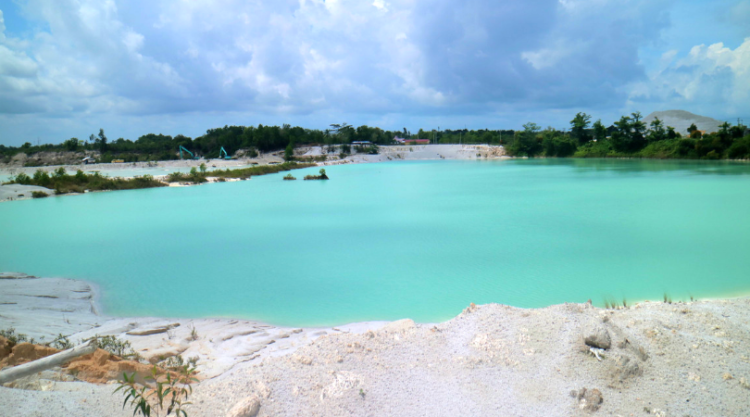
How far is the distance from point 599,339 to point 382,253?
6439 millimetres

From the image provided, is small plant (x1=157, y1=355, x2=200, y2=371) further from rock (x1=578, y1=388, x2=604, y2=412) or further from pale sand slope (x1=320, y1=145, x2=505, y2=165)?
pale sand slope (x1=320, y1=145, x2=505, y2=165)

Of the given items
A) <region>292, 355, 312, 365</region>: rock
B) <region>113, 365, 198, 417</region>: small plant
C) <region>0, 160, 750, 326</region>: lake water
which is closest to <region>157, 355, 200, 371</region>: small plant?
<region>113, 365, 198, 417</region>: small plant

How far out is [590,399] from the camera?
9.31 feet

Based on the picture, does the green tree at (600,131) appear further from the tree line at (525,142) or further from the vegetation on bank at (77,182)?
the vegetation on bank at (77,182)

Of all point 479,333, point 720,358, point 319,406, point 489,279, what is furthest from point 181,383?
point 489,279

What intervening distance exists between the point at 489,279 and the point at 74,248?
31.7 feet

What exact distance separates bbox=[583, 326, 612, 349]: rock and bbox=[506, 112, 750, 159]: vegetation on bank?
1946 inches

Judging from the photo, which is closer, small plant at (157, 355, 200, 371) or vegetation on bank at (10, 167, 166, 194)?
small plant at (157, 355, 200, 371)

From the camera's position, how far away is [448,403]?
2.92m

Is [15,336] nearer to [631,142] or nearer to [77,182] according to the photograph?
[77,182]

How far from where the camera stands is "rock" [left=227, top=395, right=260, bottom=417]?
2666mm

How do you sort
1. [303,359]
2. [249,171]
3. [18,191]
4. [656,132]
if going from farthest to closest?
[656,132] → [249,171] → [18,191] → [303,359]

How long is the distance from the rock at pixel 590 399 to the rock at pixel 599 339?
519 mm

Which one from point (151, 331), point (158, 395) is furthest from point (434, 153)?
point (158, 395)
